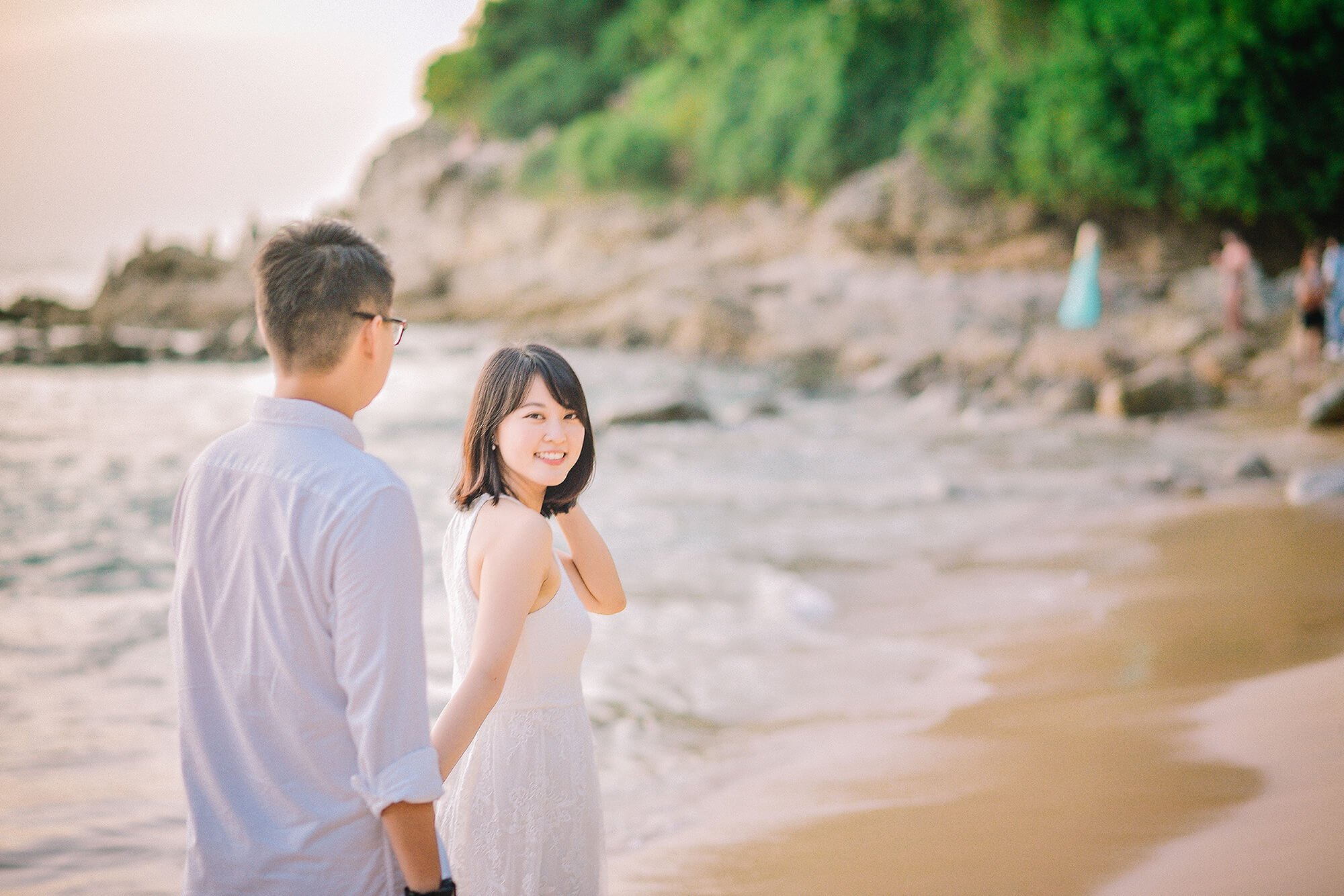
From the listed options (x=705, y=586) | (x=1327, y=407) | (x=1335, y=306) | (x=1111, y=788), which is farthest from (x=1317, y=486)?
(x=1335, y=306)

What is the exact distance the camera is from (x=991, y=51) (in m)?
24.3

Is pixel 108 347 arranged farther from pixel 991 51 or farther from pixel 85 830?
A: pixel 85 830

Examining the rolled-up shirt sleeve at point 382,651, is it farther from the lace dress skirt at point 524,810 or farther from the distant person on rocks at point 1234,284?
the distant person on rocks at point 1234,284

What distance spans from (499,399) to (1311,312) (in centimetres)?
1470

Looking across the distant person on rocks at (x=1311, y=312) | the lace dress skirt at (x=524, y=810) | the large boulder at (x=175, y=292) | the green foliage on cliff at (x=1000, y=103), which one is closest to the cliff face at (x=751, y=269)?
the green foliage on cliff at (x=1000, y=103)

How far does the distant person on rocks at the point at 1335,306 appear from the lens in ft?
46.1

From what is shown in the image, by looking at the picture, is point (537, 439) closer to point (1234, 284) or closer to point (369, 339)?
point (369, 339)

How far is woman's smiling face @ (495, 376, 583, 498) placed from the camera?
204 centimetres

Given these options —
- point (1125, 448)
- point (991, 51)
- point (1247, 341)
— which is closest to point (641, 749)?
point (1125, 448)

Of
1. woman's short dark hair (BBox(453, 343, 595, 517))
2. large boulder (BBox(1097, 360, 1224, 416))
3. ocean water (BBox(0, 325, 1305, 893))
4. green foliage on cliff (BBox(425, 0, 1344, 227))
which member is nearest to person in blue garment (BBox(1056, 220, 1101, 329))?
green foliage on cliff (BBox(425, 0, 1344, 227))

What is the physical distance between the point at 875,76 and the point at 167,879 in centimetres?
2762

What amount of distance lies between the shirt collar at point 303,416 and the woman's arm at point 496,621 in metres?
0.39

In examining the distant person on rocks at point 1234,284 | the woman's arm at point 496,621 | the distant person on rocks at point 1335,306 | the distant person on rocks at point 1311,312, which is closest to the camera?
the woman's arm at point 496,621

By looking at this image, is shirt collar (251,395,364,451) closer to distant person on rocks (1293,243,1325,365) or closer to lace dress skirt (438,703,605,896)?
lace dress skirt (438,703,605,896)
